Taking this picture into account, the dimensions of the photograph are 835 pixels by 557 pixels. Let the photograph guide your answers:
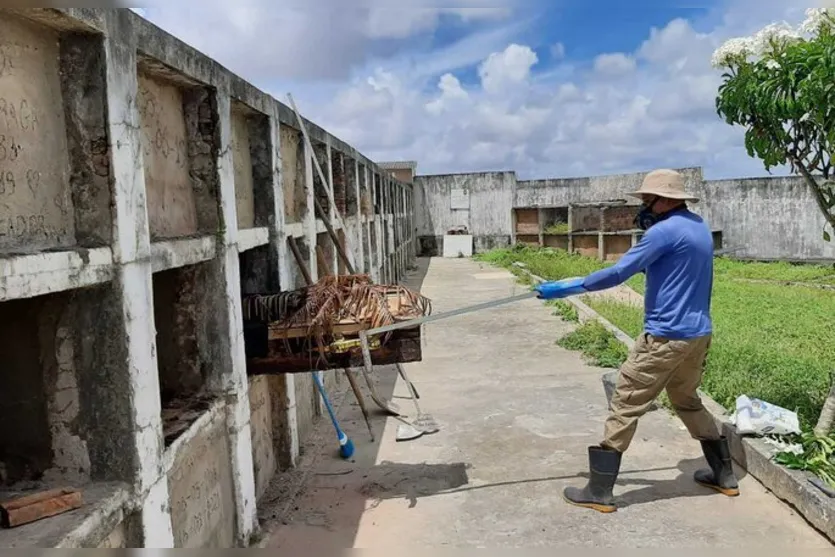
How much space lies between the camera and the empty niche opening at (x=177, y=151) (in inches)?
121

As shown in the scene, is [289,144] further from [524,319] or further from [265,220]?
[524,319]

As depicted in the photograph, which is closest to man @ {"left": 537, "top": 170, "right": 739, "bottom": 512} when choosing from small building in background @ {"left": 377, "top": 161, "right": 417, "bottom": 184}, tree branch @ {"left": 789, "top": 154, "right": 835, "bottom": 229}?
tree branch @ {"left": 789, "top": 154, "right": 835, "bottom": 229}

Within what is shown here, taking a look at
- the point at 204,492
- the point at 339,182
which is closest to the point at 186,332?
the point at 204,492

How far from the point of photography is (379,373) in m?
7.85

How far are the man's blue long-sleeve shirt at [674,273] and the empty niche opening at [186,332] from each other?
2071 millimetres

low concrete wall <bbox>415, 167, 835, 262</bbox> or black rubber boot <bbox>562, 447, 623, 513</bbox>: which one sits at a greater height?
low concrete wall <bbox>415, 167, 835, 262</bbox>

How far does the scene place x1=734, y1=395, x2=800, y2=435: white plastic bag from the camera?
4.50 m

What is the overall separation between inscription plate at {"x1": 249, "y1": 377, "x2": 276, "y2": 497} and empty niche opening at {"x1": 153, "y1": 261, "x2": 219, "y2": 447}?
610mm

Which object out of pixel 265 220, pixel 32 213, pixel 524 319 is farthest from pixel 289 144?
pixel 524 319

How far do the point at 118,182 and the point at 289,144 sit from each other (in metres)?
3.36

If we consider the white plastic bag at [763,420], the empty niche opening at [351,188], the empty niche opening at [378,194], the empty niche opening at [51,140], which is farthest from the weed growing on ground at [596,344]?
the empty niche opening at [51,140]

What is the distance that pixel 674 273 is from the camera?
409 centimetres

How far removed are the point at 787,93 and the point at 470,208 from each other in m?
21.7

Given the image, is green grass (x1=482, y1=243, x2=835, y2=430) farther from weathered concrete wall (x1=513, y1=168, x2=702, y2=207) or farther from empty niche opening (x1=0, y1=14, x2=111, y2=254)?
weathered concrete wall (x1=513, y1=168, x2=702, y2=207)
